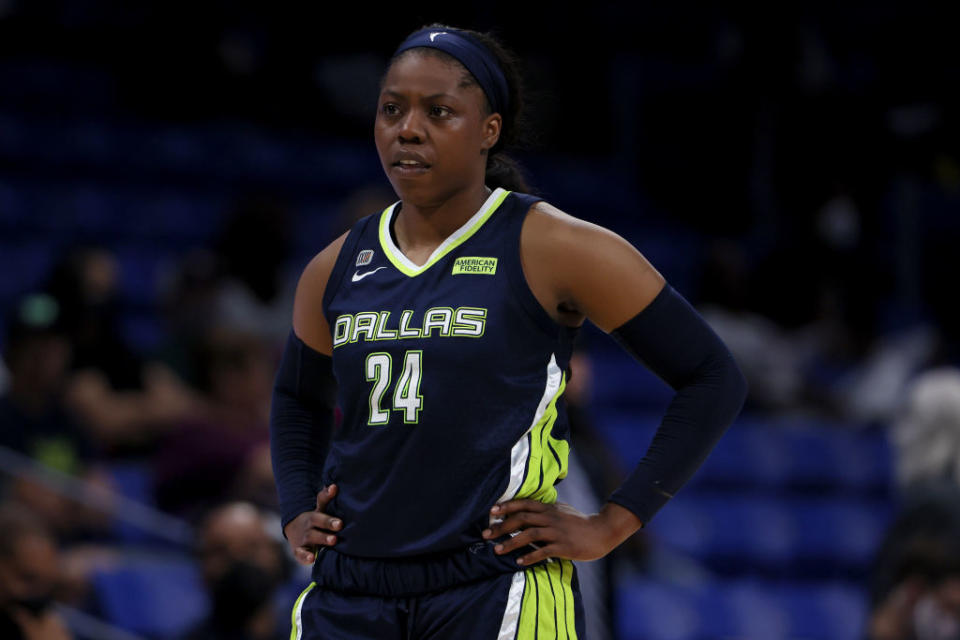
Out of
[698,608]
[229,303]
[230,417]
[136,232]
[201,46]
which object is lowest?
[698,608]

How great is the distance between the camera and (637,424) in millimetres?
8188

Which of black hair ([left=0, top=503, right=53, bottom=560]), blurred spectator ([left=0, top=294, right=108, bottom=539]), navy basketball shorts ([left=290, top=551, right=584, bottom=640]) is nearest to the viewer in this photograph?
navy basketball shorts ([left=290, top=551, right=584, bottom=640])

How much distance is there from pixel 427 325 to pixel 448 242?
0.67 ft

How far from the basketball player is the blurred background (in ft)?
1.09

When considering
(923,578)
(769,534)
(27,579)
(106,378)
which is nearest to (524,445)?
(27,579)

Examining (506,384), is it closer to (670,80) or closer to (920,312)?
(920,312)

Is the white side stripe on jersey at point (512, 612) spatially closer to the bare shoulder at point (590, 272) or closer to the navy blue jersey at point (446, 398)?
the navy blue jersey at point (446, 398)

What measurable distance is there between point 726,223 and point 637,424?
134 inches

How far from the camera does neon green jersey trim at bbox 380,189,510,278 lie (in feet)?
8.76

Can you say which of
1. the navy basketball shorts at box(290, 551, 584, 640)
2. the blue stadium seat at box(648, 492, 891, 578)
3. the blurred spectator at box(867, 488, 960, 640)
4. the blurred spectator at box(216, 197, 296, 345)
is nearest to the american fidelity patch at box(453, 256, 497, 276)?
the navy basketball shorts at box(290, 551, 584, 640)

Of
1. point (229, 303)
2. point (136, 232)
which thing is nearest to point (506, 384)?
point (229, 303)

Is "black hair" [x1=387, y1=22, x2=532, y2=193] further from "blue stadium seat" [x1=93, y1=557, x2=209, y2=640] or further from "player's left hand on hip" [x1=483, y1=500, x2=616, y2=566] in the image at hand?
"blue stadium seat" [x1=93, y1=557, x2=209, y2=640]

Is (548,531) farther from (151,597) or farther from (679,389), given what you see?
(151,597)

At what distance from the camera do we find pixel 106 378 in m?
6.52
